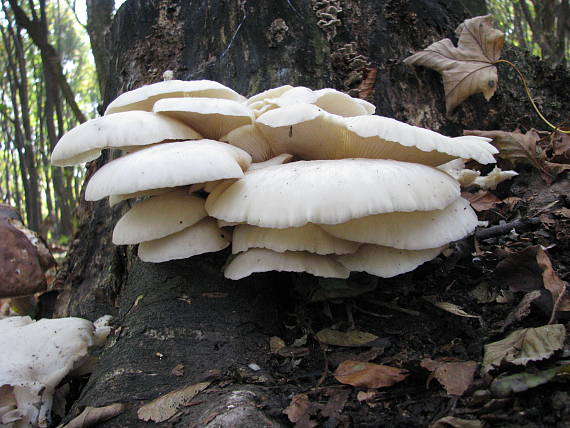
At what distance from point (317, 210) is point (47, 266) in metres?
3.02

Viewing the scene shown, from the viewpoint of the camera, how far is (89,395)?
1.69 meters

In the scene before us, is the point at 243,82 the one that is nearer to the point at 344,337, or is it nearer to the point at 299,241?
the point at 299,241

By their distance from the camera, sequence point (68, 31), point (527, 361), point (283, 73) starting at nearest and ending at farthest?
point (527, 361)
point (283, 73)
point (68, 31)

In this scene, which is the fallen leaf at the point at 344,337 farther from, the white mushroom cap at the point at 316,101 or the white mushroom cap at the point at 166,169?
the white mushroom cap at the point at 316,101

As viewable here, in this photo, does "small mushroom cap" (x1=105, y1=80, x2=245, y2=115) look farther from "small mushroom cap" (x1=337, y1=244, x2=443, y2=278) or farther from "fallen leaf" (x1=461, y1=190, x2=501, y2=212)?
"fallen leaf" (x1=461, y1=190, x2=501, y2=212)

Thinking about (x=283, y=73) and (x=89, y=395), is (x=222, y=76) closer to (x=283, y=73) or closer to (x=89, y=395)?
(x=283, y=73)

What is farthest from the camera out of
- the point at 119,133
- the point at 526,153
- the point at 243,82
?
the point at 243,82

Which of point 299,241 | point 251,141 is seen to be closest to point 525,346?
point 299,241

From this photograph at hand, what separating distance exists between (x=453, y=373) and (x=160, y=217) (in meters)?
1.31

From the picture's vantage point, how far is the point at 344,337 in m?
1.88

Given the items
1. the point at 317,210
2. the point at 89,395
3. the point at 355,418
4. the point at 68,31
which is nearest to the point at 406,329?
the point at 355,418

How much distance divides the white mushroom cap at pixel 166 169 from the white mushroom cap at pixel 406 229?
0.49 m

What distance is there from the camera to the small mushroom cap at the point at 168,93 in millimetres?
2127

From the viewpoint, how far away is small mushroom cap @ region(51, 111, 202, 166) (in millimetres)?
1866
